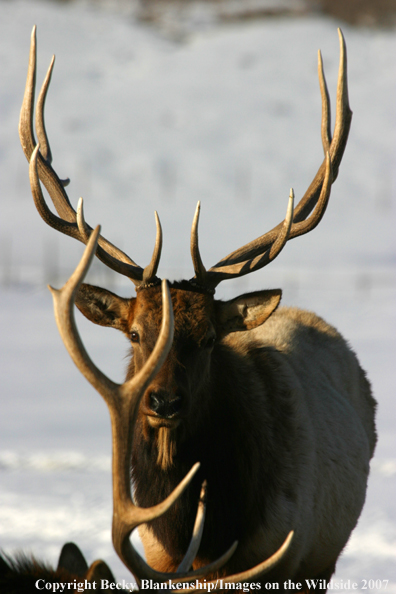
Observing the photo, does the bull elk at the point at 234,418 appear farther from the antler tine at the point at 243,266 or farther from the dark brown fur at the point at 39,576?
the dark brown fur at the point at 39,576

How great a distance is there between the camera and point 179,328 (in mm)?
3387

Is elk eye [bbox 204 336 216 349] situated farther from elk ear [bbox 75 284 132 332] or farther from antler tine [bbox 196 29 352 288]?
elk ear [bbox 75 284 132 332]

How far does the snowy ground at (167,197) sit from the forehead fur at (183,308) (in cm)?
206

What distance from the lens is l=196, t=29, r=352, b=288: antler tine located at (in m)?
3.86

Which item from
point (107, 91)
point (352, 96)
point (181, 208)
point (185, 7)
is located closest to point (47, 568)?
point (181, 208)

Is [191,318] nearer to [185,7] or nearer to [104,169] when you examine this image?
[104,169]

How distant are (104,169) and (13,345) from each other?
853 inches

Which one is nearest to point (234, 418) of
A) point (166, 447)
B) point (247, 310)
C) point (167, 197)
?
point (166, 447)

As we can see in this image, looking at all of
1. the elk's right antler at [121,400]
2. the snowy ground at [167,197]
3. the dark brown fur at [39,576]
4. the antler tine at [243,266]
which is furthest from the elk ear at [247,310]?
the snowy ground at [167,197]

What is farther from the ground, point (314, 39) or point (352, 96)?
point (314, 39)

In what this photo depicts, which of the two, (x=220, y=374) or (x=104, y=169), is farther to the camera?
(x=104, y=169)

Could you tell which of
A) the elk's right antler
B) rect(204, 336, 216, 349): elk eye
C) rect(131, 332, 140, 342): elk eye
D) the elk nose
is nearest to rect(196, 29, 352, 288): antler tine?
rect(204, 336, 216, 349): elk eye

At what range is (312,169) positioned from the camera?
31703 mm

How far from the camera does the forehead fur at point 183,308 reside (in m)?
3.42
